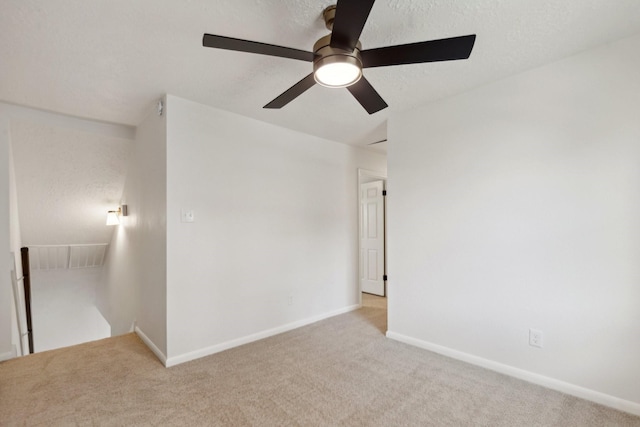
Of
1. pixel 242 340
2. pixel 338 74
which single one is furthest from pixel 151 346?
pixel 338 74

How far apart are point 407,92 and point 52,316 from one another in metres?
6.57

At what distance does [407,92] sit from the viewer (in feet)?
8.68

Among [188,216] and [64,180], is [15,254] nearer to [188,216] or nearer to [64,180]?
[64,180]

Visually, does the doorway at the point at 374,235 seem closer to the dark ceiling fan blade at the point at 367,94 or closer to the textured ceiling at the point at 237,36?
the textured ceiling at the point at 237,36

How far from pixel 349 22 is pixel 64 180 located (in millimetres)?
3920

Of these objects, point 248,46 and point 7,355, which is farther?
point 7,355

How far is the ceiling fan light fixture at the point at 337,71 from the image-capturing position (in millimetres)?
1509

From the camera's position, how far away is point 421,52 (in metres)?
1.48

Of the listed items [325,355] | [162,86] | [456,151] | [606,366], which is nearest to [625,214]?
[606,366]

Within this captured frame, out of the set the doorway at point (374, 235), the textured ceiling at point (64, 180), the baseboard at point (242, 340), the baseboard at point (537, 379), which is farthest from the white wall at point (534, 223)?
the textured ceiling at point (64, 180)

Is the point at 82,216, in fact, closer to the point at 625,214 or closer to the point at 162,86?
the point at 162,86

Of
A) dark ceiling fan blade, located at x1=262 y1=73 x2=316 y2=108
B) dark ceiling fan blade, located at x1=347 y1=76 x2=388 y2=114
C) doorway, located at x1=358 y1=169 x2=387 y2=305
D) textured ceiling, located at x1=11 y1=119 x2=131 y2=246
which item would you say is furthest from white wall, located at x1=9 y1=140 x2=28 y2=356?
doorway, located at x1=358 y1=169 x2=387 y2=305

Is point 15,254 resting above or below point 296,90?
below

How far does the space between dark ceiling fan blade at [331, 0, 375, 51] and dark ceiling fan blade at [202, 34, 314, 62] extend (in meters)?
0.20
